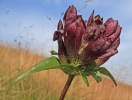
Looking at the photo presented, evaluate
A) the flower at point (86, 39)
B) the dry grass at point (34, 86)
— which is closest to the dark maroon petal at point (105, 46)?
the flower at point (86, 39)

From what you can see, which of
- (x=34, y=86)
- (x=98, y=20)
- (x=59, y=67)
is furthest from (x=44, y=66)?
(x=34, y=86)

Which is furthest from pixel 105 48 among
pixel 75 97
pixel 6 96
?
pixel 75 97

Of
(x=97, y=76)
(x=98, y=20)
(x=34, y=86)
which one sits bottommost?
(x=97, y=76)

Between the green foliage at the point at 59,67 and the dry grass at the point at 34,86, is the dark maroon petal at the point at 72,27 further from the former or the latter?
the dry grass at the point at 34,86

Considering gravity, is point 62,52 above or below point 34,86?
below

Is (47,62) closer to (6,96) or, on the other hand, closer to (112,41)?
(112,41)

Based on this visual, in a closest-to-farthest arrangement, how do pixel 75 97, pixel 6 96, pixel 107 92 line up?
pixel 6 96 < pixel 75 97 < pixel 107 92

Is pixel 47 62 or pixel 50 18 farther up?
pixel 50 18

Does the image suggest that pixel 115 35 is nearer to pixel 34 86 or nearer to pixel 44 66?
pixel 44 66

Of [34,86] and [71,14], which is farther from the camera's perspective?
[34,86]
